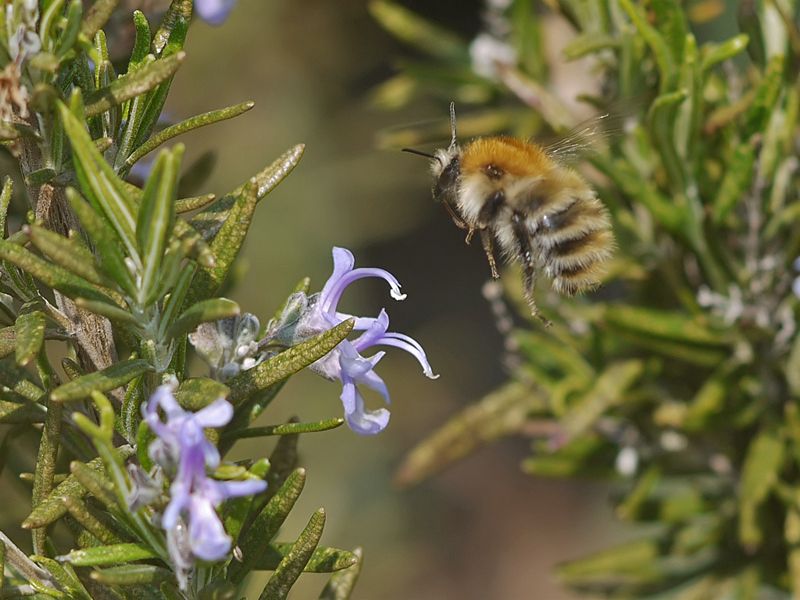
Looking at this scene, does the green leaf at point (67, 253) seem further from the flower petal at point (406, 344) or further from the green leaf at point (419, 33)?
the green leaf at point (419, 33)

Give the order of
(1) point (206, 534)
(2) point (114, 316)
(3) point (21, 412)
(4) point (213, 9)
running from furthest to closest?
(4) point (213, 9)
(3) point (21, 412)
(2) point (114, 316)
(1) point (206, 534)

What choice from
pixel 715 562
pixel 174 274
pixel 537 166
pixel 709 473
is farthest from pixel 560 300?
pixel 174 274

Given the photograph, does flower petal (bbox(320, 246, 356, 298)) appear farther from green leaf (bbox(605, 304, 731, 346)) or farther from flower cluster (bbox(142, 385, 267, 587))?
green leaf (bbox(605, 304, 731, 346))

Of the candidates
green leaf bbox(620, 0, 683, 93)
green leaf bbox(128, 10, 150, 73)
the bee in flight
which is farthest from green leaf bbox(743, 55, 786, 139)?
green leaf bbox(128, 10, 150, 73)

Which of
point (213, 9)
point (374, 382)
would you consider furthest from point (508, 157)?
point (374, 382)

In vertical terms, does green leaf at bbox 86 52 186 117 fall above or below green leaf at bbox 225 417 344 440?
above

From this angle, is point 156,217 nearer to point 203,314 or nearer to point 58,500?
point 203,314

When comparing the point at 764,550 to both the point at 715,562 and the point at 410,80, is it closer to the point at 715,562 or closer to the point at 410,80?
the point at 715,562
